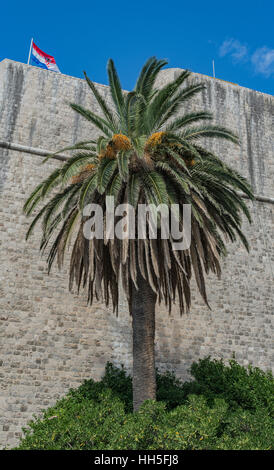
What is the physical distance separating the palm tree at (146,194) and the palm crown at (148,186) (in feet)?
0.06

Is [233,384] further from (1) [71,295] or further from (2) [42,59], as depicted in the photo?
(2) [42,59]

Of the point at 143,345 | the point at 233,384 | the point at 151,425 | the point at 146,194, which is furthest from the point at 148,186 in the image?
the point at 233,384

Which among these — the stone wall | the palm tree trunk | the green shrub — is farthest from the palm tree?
the green shrub

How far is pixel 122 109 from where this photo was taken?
29.8 ft

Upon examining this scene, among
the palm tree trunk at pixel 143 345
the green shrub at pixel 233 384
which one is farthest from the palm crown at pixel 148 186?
the green shrub at pixel 233 384

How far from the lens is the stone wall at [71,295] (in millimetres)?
10664

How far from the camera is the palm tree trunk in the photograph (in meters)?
8.27

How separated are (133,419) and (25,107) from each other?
8735mm

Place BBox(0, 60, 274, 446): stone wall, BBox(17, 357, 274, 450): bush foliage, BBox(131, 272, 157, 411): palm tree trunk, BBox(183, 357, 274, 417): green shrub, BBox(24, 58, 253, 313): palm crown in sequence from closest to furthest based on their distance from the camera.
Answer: BBox(17, 357, 274, 450): bush foliage, BBox(24, 58, 253, 313): palm crown, BBox(131, 272, 157, 411): palm tree trunk, BBox(183, 357, 274, 417): green shrub, BBox(0, 60, 274, 446): stone wall

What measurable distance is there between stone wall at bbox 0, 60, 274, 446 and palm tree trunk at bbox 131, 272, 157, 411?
2.99m

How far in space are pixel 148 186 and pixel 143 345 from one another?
2724 mm

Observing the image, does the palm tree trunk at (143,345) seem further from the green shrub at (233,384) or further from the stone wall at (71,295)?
the stone wall at (71,295)

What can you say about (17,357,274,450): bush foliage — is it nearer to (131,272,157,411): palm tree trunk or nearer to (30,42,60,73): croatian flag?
(131,272,157,411): palm tree trunk

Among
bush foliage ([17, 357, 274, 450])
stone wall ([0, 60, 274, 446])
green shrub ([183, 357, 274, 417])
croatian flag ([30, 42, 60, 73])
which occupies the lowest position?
bush foliage ([17, 357, 274, 450])
